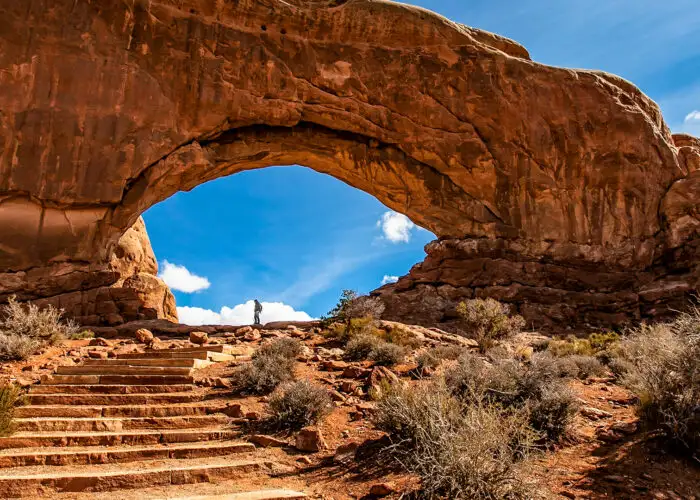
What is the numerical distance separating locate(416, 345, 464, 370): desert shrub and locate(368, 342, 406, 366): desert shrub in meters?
0.34

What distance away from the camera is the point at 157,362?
26.6 ft

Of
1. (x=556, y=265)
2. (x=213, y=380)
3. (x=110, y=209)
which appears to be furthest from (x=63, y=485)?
(x=556, y=265)

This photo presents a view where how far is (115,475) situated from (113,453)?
64cm

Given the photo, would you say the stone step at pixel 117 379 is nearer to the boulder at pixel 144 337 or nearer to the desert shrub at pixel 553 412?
the boulder at pixel 144 337

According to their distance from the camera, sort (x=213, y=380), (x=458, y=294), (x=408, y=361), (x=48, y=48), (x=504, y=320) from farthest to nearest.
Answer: (x=458, y=294), (x=48, y=48), (x=504, y=320), (x=408, y=361), (x=213, y=380)

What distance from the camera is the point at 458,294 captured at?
52.5 feet

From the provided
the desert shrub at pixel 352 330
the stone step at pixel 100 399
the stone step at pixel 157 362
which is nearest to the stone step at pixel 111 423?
the stone step at pixel 100 399

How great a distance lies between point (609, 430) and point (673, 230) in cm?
1549

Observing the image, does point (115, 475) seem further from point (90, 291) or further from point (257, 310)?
point (257, 310)

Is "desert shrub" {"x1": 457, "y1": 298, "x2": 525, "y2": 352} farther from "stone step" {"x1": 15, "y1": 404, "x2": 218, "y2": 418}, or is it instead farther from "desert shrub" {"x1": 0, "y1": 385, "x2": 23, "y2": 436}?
"desert shrub" {"x1": 0, "y1": 385, "x2": 23, "y2": 436}

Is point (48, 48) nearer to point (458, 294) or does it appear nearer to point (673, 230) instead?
point (458, 294)

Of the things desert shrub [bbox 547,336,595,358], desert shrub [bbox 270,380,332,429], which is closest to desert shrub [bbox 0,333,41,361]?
desert shrub [bbox 270,380,332,429]

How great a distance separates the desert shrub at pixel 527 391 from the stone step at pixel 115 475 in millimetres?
2366

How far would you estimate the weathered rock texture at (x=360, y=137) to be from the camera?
543 inches
